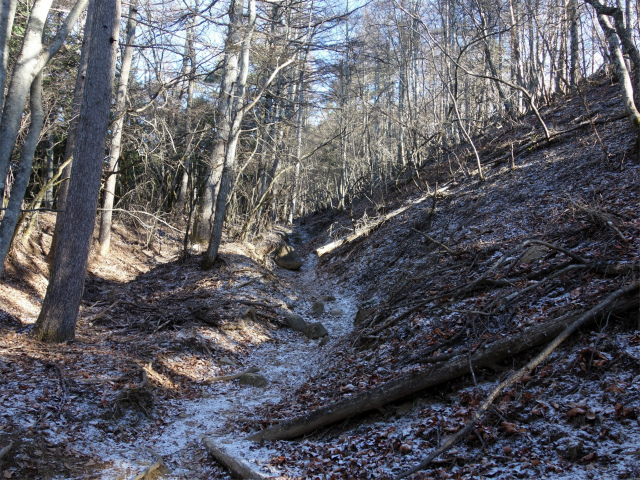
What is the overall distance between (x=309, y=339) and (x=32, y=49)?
697cm

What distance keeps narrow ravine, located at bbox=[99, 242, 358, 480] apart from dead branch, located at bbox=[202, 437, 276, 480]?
0.25ft

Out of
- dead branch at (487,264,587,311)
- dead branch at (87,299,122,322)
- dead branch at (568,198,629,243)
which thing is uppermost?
dead branch at (568,198,629,243)

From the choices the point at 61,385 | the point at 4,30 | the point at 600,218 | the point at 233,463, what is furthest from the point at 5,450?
the point at 600,218

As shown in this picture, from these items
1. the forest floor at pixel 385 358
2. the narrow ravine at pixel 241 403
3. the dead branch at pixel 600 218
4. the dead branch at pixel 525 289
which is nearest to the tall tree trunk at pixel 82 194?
the forest floor at pixel 385 358

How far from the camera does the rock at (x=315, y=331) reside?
8.89 metres

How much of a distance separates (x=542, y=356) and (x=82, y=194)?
654cm

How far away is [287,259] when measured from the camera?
16984 millimetres

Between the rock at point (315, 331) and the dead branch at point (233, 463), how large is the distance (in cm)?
448

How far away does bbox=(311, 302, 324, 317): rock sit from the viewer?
10.4 meters

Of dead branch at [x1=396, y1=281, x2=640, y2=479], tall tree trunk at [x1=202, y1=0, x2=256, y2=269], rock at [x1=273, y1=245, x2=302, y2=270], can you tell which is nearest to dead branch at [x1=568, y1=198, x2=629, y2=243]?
dead branch at [x1=396, y1=281, x2=640, y2=479]

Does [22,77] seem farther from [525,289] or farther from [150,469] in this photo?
[525,289]

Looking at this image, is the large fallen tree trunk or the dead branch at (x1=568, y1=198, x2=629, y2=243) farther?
the dead branch at (x1=568, y1=198, x2=629, y2=243)

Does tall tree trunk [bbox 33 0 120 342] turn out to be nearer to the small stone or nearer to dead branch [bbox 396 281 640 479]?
the small stone

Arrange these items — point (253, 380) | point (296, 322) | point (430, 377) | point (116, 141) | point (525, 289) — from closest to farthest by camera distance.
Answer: point (430, 377), point (525, 289), point (253, 380), point (296, 322), point (116, 141)
